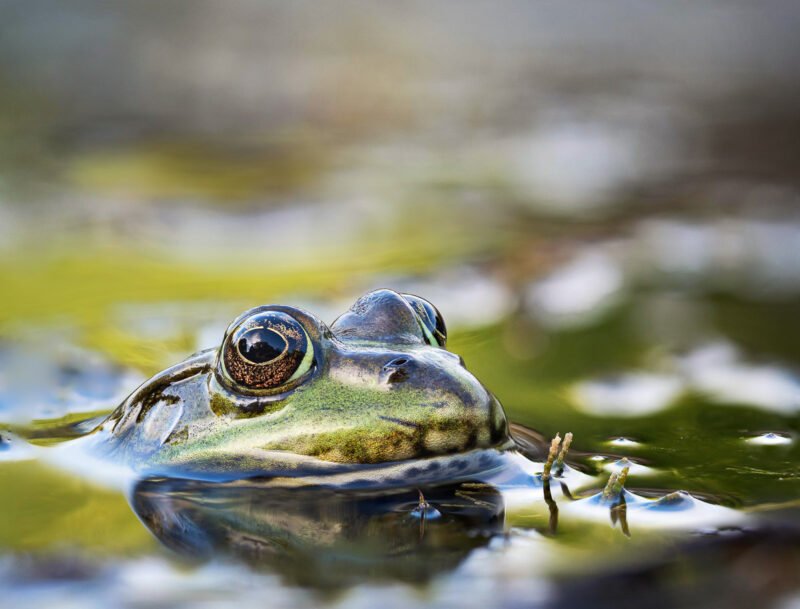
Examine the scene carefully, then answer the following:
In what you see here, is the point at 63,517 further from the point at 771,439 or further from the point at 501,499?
the point at 771,439

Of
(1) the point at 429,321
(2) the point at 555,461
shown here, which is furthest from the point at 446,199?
(2) the point at 555,461

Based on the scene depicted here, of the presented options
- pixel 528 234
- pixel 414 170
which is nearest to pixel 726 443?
pixel 528 234

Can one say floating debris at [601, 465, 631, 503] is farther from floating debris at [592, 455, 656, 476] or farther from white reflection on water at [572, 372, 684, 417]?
white reflection on water at [572, 372, 684, 417]

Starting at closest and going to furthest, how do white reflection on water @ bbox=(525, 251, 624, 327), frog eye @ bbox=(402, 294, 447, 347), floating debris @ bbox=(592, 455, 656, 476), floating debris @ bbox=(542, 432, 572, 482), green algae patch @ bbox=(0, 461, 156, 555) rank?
green algae patch @ bbox=(0, 461, 156, 555)
floating debris @ bbox=(542, 432, 572, 482)
floating debris @ bbox=(592, 455, 656, 476)
frog eye @ bbox=(402, 294, 447, 347)
white reflection on water @ bbox=(525, 251, 624, 327)

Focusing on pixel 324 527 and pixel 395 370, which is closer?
pixel 324 527

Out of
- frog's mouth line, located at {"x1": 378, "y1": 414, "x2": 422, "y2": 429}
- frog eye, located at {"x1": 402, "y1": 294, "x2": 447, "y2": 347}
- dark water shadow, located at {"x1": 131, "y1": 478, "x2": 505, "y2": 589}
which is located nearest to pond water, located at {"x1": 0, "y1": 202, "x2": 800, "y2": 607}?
dark water shadow, located at {"x1": 131, "y1": 478, "x2": 505, "y2": 589}

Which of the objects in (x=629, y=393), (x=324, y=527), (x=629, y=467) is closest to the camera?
(x=324, y=527)

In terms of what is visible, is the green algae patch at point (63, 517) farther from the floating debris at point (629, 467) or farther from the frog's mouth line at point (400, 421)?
Answer: the floating debris at point (629, 467)
